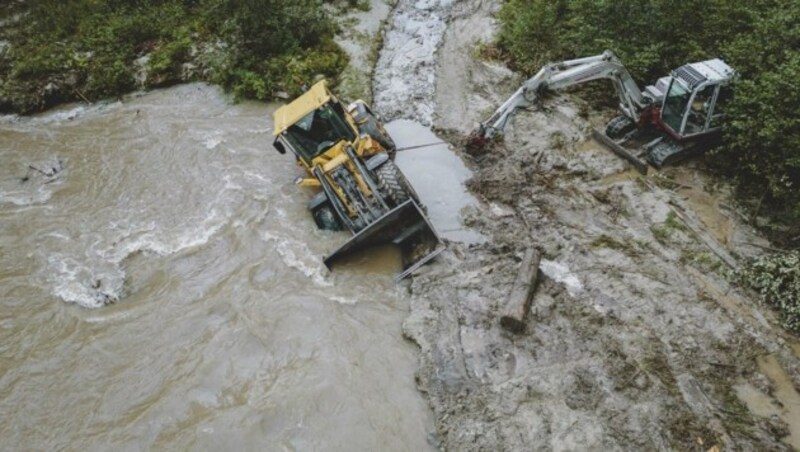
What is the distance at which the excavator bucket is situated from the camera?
857cm

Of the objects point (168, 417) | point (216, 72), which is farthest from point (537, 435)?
point (216, 72)

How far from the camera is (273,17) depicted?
15164 mm

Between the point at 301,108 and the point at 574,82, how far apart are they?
5.53 m

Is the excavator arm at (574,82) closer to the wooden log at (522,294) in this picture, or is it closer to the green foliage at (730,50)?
the green foliage at (730,50)

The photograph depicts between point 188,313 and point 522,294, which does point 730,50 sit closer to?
point 522,294

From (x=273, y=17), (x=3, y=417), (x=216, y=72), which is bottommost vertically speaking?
(x=3, y=417)

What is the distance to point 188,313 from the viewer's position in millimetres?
8797

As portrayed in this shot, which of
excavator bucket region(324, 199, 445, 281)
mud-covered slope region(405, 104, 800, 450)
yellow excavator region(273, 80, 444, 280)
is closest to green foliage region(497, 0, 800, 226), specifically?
mud-covered slope region(405, 104, 800, 450)

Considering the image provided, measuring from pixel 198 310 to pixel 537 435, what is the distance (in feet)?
19.5

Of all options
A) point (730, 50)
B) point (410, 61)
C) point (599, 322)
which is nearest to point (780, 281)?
point (599, 322)

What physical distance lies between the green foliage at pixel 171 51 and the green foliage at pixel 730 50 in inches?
251

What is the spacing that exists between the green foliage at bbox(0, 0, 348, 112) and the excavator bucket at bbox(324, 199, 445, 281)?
6968mm

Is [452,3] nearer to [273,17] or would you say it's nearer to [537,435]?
[273,17]

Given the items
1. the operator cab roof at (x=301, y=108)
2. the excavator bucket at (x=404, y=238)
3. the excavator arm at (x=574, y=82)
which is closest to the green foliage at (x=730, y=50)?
the excavator arm at (x=574, y=82)
